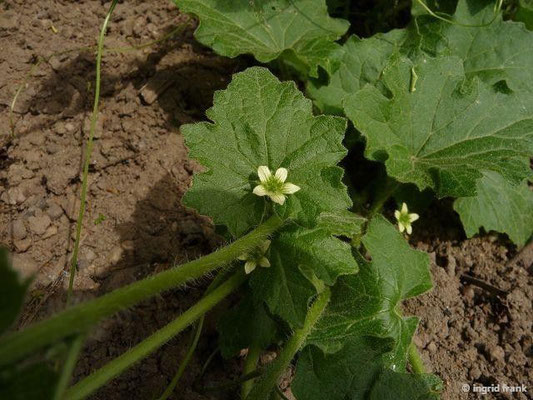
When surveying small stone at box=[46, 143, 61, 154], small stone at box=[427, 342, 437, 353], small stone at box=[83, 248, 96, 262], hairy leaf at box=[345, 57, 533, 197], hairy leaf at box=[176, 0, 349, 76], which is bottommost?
small stone at box=[427, 342, 437, 353]

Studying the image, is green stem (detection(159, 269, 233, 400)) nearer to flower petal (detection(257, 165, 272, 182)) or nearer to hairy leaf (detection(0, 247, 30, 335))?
flower petal (detection(257, 165, 272, 182))

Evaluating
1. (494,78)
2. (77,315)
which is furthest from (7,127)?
(494,78)

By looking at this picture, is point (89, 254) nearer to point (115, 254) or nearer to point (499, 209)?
point (115, 254)

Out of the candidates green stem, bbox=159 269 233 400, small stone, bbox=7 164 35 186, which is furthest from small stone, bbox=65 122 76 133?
green stem, bbox=159 269 233 400

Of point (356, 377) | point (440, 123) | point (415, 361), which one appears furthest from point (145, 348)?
point (440, 123)

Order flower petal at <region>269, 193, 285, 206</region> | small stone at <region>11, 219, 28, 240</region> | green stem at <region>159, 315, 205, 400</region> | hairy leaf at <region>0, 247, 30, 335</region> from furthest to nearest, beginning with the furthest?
small stone at <region>11, 219, 28, 240</region> → green stem at <region>159, 315, 205, 400</region> → flower petal at <region>269, 193, 285, 206</region> → hairy leaf at <region>0, 247, 30, 335</region>

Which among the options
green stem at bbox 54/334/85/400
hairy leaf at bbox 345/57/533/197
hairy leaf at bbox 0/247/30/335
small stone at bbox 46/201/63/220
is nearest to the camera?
hairy leaf at bbox 0/247/30/335

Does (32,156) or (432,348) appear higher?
(32,156)

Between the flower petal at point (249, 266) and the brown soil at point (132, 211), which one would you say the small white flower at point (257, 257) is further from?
the brown soil at point (132, 211)

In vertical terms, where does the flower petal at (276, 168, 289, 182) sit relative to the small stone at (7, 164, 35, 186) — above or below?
above
